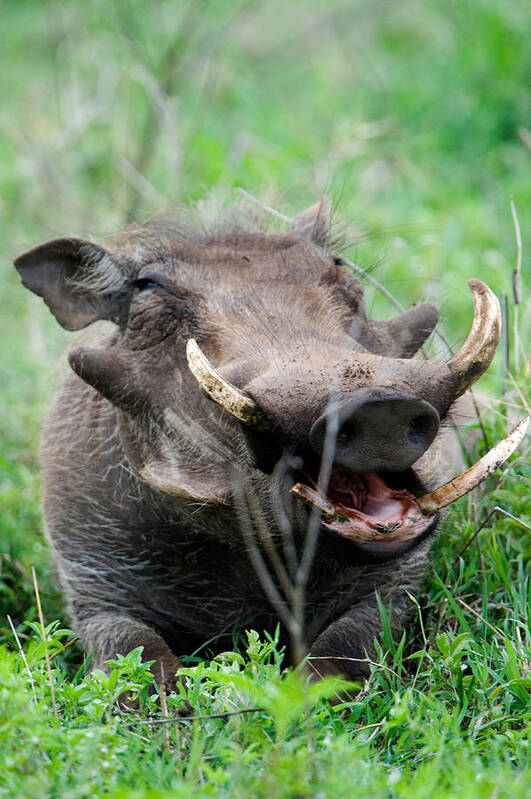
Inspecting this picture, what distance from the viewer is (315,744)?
2697 millimetres

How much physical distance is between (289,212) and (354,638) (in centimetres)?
194

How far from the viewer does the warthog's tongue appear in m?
2.97

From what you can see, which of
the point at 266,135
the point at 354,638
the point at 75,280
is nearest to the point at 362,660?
the point at 354,638

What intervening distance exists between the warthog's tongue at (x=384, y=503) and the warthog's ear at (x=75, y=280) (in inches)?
49.4

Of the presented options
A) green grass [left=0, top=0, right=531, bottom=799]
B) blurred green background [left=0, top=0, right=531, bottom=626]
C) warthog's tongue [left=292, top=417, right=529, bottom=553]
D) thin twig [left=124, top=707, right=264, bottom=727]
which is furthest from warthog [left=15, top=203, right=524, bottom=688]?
blurred green background [left=0, top=0, right=531, bottom=626]

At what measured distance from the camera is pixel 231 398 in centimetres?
296

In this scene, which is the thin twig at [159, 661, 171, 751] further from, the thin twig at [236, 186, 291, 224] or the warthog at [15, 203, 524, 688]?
the thin twig at [236, 186, 291, 224]

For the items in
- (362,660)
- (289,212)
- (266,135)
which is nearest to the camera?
(362,660)

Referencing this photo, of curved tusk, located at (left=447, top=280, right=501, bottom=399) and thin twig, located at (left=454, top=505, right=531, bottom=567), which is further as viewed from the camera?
thin twig, located at (left=454, top=505, right=531, bottom=567)

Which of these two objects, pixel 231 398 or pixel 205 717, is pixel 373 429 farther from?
pixel 205 717

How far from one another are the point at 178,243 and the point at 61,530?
1.04m

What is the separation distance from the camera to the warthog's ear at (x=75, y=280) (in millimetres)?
4004

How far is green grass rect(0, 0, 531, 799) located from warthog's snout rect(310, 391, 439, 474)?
0.52 m

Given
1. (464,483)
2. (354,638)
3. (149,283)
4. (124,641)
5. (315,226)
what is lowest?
(124,641)
